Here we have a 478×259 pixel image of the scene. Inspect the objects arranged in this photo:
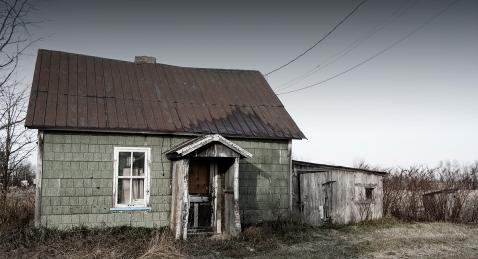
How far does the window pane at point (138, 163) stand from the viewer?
37.4 feet

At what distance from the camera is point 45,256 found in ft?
27.1

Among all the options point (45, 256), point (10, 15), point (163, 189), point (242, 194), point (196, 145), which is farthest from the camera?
point (242, 194)

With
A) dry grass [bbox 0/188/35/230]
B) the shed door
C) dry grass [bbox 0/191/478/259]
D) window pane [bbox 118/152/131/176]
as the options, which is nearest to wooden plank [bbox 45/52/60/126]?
window pane [bbox 118/152/131/176]

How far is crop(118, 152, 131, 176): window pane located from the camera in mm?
11219

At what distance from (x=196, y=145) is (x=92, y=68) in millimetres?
4990

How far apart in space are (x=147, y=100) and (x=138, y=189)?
2.87 meters

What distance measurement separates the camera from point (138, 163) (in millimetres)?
11445

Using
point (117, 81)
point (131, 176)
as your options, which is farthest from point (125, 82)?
point (131, 176)

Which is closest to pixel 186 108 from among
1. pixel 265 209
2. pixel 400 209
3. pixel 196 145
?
pixel 196 145

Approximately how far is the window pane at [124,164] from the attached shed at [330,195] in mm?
5751

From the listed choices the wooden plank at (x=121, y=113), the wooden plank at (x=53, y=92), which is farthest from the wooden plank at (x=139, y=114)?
the wooden plank at (x=53, y=92)

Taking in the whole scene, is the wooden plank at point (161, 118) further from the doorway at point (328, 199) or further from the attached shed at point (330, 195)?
the doorway at point (328, 199)

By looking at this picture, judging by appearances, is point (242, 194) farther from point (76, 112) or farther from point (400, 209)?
point (400, 209)

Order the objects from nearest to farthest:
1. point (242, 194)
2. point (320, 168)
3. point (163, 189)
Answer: point (163, 189), point (242, 194), point (320, 168)
